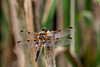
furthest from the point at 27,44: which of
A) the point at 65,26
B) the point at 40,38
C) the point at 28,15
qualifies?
the point at 65,26

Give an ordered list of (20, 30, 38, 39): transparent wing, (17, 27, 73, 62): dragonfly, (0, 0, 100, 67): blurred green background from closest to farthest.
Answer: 1. (17, 27, 73, 62): dragonfly
2. (20, 30, 38, 39): transparent wing
3. (0, 0, 100, 67): blurred green background

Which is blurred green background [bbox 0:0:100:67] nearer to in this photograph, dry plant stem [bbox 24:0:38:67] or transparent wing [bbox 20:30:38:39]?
dry plant stem [bbox 24:0:38:67]

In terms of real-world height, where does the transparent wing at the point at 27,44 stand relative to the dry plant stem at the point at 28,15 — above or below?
below

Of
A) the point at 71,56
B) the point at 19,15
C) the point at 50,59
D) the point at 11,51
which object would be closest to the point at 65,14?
the point at 71,56

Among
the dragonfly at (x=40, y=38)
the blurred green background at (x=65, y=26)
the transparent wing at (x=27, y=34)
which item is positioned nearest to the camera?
the dragonfly at (x=40, y=38)

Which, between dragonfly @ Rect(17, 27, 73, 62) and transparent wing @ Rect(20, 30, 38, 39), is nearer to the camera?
dragonfly @ Rect(17, 27, 73, 62)

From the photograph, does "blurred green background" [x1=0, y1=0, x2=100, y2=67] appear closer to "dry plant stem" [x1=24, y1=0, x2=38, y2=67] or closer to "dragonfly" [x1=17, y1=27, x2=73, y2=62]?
"dry plant stem" [x1=24, y1=0, x2=38, y2=67]

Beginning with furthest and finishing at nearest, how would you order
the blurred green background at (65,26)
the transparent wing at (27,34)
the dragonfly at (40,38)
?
the blurred green background at (65,26) → the transparent wing at (27,34) → the dragonfly at (40,38)

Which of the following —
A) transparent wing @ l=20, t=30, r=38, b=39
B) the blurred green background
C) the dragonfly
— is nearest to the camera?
the dragonfly

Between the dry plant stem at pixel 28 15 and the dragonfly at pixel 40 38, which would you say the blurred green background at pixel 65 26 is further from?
the dragonfly at pixel 40 38

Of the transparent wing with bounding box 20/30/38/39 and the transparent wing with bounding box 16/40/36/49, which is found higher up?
the transparent wing with bounding box 20/30/38/39

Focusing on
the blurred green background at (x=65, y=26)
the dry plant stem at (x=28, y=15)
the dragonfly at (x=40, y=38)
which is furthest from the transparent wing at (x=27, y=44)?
the blurred green background at (x=65, y=26)

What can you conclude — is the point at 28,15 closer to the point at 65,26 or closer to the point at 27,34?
the point at 27,34

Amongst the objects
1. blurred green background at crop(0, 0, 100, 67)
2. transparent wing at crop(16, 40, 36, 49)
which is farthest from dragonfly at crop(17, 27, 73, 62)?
blurred green background at crop(0, 0, 100, 67)
